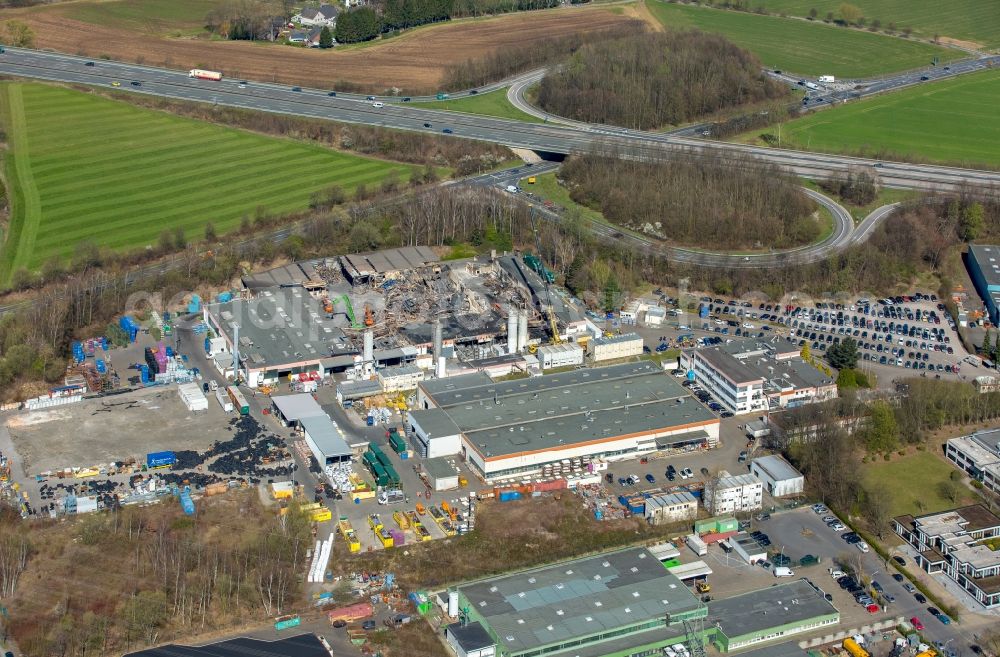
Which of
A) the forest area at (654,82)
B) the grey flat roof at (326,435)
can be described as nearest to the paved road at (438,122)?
the forest area at (654,82)

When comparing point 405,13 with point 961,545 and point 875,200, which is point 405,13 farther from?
point 961,545

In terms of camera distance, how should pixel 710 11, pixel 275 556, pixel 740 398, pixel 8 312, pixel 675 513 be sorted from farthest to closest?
pixel 710 11 < pixel 8 312 < pixel 740 398 < pixel 675 513 < pixel 275 556

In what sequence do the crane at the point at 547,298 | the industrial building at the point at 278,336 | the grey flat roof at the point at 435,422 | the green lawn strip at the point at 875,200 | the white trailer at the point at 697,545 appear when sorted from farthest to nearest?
the green lawn strip at the point at 875,200, the crane at the point at 547,298, the industrial building at the point at 278,336, the grey flat roof at the point at 435,422, the white trailer at the point at 697,545

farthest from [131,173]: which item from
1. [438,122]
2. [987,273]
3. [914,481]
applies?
[914,481]

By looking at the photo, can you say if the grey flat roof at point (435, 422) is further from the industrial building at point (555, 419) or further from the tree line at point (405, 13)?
the tree line at point (405, 13)

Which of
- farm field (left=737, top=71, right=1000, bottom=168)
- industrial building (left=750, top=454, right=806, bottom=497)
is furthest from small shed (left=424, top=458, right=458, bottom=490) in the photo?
farm field (left=737, top=71, right=1000, bottom=168)

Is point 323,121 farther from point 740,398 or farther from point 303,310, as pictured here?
point 740,398

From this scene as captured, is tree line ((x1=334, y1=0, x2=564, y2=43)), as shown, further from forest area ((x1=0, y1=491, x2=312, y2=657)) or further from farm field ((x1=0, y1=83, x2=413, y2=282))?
forest area ((x1=0, y1=491, x2=312, y2=657))

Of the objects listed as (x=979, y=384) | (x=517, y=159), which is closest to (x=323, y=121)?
(x=517, y=159)
